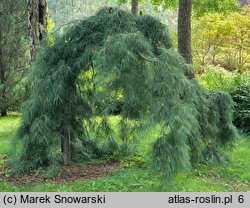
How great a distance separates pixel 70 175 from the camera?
17.4 ft

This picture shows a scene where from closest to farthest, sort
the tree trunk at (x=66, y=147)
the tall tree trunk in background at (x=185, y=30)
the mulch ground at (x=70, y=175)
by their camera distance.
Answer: the mulch ground at (x=70, y=175), the tree trunk at (x=66, y=147), the tall tree trunk in background at (x=185, y=30)

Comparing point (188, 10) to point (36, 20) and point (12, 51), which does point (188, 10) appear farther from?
point (12, 51)

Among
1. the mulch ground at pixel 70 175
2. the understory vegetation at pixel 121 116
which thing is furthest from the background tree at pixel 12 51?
the mulch ground at pixel 70 175

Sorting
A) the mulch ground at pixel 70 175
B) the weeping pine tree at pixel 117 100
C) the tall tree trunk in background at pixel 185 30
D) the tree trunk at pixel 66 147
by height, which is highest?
the tall tree trunk in background at pixel 185 30

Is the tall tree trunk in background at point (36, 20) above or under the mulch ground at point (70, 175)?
above

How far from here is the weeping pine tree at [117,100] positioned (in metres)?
4.18

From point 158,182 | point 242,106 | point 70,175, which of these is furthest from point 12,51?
point 158,182

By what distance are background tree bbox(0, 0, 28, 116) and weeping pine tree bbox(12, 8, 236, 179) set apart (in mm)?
7313

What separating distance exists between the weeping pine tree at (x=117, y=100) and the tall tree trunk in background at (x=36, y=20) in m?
1.73

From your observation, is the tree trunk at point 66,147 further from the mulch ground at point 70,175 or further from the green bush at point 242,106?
the green bush at point 242,106

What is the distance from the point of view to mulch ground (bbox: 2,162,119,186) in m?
5.08

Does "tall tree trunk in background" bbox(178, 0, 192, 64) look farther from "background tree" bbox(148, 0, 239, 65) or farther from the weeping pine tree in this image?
the weeping pine tree

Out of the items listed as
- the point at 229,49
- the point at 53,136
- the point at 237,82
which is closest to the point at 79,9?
the point at 229,49

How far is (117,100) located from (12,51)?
27.8 feet
